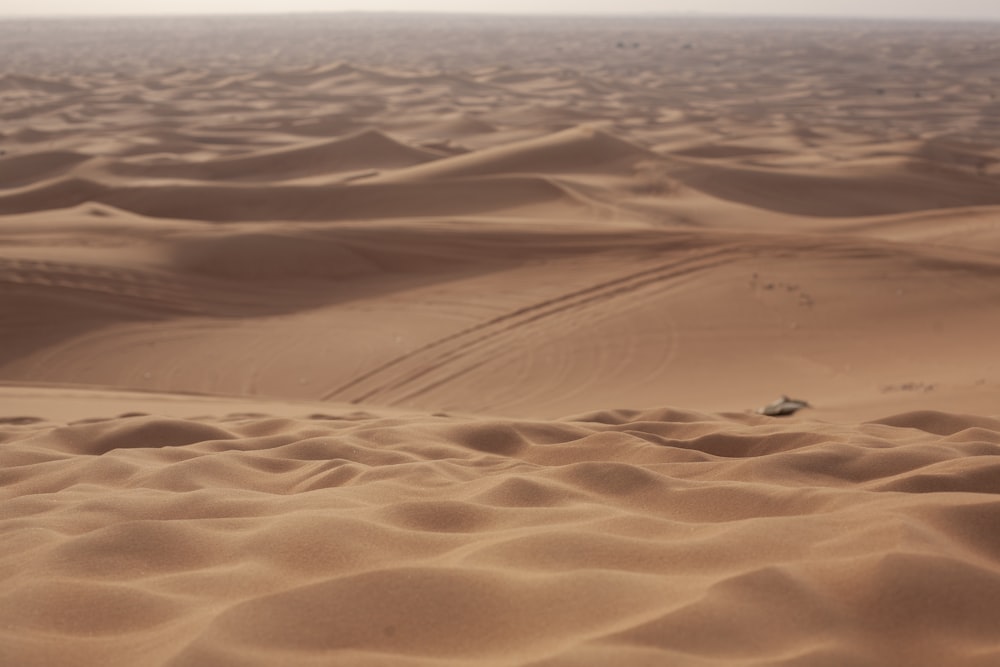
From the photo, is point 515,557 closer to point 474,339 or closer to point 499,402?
point 499,402

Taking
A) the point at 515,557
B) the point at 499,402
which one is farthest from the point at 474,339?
the point at 515,557

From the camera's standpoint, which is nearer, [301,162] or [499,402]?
[499,402]

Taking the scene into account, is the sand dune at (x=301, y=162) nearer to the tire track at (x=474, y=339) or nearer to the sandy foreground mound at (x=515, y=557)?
the tire track at (x=474, y=339)

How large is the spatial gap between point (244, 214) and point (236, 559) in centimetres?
1494

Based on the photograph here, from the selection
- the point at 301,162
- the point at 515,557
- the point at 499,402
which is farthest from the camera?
the point at 301,162

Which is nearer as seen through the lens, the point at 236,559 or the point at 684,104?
the point at 236,559

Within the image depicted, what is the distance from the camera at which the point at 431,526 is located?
3.20 m

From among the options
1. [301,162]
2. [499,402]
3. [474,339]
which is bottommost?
[499,402]

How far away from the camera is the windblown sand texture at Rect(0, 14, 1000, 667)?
238 centimetres

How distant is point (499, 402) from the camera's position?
8539 mm

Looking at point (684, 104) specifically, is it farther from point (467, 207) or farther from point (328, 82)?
point (467, 207)

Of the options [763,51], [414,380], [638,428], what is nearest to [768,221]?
[414,380]

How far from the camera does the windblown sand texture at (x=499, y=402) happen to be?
2385 millimetres

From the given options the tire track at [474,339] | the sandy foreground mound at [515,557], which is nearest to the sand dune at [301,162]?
the tire track at [474,339]
